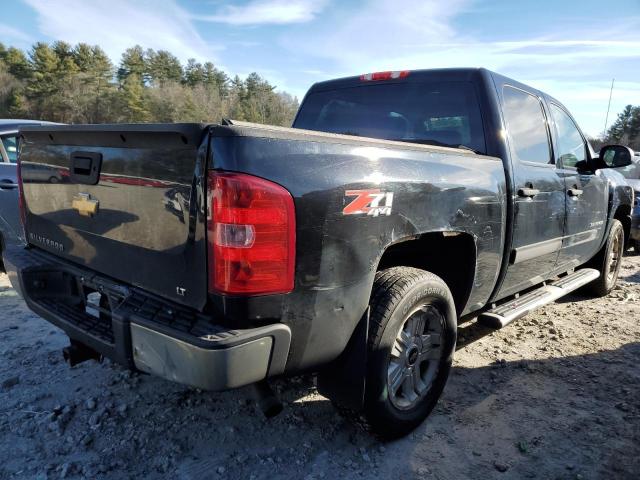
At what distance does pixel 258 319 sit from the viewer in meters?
1.71

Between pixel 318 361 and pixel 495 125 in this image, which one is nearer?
pixel 318 361

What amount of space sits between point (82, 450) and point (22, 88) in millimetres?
69850

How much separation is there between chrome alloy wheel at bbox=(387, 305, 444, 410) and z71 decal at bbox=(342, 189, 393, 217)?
639 millimetres

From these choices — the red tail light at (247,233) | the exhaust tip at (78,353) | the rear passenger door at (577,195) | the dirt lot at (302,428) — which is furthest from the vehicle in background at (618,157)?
the exhaust tip at (78,353)

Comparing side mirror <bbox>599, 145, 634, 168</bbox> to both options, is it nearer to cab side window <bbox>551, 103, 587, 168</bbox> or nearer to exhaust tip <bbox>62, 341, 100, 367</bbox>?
cab side window <bbox>551, 103, 587, 168</bbox>

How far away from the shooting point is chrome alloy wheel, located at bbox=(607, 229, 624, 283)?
5.31 metres

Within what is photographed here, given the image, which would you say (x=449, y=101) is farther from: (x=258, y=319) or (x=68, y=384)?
(x=68, y=384)

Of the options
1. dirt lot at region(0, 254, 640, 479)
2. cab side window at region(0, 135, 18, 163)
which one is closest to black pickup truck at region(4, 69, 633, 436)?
dirt lot at region(0, 254, 640, 479)

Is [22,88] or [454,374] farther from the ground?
[22,88]

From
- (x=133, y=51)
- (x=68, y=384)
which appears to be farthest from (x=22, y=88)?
(x=68, y=384)

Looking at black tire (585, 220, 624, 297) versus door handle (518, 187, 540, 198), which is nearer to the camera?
door handle (518, 187, 540, 198)

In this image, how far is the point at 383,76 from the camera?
355 cm

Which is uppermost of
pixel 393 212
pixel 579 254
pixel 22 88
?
pixel 22 88

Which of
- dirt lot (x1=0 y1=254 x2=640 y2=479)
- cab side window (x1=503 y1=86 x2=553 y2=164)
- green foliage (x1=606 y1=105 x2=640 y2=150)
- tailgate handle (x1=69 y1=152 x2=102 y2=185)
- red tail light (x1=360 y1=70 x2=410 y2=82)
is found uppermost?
green foliage (x1=606 y1=105 x2=640 y2=150)
